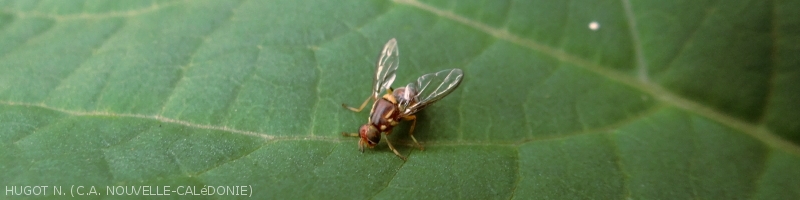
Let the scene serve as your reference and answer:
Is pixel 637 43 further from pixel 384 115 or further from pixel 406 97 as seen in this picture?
pixel 384 115

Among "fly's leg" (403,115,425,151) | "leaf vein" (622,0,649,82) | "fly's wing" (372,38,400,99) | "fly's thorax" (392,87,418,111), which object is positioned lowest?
"fly's leg" (403,115,425,151)

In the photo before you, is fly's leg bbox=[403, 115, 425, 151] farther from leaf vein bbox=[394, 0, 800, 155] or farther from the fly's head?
leaf vein bbox=[394, 0, 800, 155]

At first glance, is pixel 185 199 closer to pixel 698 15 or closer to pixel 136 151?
pixel 136 151

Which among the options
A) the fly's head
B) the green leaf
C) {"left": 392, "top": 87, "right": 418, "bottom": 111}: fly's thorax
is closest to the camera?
the green leaf

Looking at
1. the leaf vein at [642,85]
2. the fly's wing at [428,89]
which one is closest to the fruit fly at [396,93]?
the fly's wing at [428,89]

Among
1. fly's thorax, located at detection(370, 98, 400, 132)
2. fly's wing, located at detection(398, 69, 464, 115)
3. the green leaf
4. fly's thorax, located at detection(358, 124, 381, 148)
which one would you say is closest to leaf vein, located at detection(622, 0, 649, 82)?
the green leaf

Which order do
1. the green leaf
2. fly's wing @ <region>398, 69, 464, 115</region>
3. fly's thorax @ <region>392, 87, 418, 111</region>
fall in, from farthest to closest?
fly's thorax @ <region>392, 87, 418, 111</region>, fly's wing @ <region>398, 69, 464, 115</region>, the green leaf

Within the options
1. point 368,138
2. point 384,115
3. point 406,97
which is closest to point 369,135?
point 368,138

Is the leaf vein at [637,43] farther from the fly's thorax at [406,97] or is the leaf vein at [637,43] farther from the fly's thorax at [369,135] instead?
the fly's thorax at [369,135]
